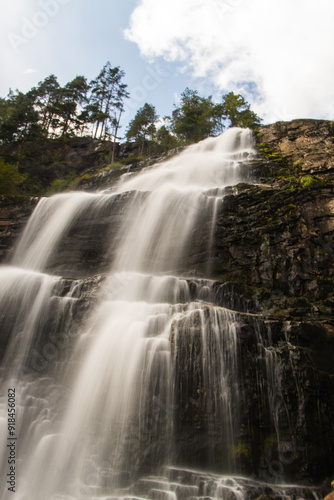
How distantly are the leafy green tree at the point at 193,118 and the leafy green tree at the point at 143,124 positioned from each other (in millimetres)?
4264

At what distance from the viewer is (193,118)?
34.7 m

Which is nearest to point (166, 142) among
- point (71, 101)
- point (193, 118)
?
point (193, 118)

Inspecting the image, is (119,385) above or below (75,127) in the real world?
below

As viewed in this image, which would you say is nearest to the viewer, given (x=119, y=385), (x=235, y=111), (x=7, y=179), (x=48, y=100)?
(x=119, y=385)

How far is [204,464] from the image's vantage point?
6.38 metres

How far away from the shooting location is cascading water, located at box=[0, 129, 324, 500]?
638cm

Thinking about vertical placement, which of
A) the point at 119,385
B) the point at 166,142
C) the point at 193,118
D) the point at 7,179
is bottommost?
the point at 119,385

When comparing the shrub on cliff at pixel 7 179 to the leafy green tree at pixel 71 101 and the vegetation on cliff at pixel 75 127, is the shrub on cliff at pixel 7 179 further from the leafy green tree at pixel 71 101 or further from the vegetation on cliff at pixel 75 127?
the leafy green tree at pixel 71 101

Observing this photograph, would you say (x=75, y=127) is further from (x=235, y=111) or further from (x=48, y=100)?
(x=235, y=111)

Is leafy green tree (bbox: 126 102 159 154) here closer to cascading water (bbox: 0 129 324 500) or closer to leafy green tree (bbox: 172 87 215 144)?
leafy green tree (bbox: 172 87 215 144)

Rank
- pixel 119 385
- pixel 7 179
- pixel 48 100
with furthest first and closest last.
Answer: pixel 48 100, pixel 7 179, pixel 119 385

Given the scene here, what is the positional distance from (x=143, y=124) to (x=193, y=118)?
25.8 ft

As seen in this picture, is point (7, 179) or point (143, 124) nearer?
point (7, 179)

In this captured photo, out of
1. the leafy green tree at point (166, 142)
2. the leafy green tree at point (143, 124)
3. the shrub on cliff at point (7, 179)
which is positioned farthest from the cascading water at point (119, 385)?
the leafy green tree at point (143, 124)
